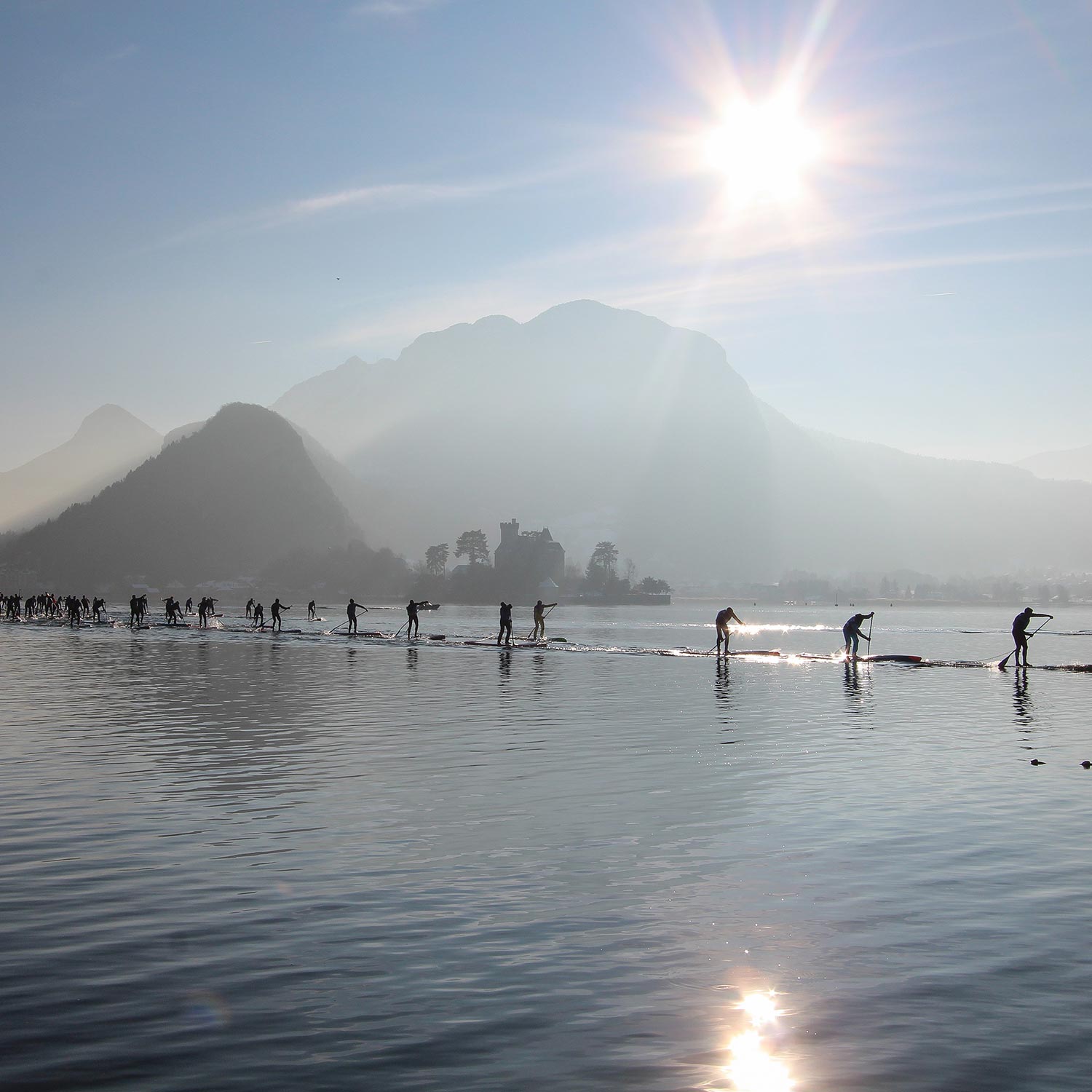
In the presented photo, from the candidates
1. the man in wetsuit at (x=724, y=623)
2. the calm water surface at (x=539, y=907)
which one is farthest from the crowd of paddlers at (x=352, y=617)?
the calm water surface at (x=539, y=907)

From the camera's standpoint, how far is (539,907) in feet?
34.8

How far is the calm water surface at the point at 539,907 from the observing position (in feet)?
23.5

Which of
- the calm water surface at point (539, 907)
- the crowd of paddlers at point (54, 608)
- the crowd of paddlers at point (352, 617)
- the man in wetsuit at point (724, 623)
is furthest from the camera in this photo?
the crowd of paddlers at point (54, 608)

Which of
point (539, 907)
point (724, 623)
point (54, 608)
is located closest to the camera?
point (539, 907)

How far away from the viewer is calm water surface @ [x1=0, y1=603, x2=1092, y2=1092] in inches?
282

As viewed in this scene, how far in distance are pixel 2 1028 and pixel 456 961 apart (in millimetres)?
3419

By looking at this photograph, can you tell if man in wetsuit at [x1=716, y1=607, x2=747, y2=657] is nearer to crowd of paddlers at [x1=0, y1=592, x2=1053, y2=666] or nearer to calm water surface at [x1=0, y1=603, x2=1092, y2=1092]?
crowd of paddlers at [x1=0, y1=592, x2=1053, y2=666]

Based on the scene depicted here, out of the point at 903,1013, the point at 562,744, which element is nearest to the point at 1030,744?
the point at 562,744

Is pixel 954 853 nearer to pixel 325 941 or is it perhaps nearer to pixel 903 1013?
pixel 903 1013

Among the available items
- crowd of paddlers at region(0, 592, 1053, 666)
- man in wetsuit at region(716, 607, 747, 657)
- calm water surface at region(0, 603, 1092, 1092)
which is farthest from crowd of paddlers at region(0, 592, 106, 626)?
calm water surface at region(0, 603, 1092, 1092)

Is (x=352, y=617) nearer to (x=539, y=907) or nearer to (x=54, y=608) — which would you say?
(x=54, y=608)

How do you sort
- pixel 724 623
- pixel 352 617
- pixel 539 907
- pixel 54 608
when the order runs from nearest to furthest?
pixel 539 907
pixel 724 623
pixel 352 617
pixel 54 608

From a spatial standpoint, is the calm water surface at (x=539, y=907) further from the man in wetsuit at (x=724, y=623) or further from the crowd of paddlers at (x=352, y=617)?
the man in wetsuit at (x=724, y=623)

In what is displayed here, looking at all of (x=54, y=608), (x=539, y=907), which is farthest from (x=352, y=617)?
(x=539, y=907)
